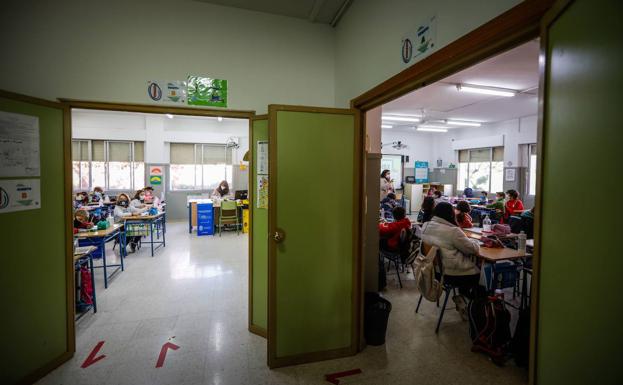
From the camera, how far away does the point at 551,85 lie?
36.9 inches

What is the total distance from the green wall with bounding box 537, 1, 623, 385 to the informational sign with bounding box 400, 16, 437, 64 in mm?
724

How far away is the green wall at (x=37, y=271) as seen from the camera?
200cm

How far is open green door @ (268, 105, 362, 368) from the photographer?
2.29m

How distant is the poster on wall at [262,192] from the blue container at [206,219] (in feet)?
16.6

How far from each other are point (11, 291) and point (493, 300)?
384 centimetres

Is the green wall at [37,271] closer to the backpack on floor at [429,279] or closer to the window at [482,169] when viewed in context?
the backpack on floor at [429,279]

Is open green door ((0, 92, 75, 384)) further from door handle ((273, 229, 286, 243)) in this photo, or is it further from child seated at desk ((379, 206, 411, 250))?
child seated at desk ((379, 206, 411, 250))

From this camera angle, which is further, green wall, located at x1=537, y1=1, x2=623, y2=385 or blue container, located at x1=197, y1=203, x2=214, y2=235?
blue container, located at x1=197, y1=203, x2=214, y2=235

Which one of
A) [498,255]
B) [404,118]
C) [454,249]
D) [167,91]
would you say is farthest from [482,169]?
[167,91]

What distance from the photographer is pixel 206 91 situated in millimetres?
2580

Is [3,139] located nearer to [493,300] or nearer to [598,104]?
[598,104]

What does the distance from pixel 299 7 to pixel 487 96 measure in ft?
18.2

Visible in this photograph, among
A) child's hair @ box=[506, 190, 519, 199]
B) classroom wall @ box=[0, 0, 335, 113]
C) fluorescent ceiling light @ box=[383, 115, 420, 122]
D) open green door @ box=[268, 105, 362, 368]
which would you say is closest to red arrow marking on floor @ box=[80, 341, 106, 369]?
open green door @ box=[268, 105, 362, 368]

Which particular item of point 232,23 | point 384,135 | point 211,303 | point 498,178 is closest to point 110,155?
point 211,303
